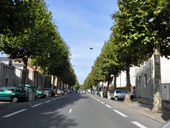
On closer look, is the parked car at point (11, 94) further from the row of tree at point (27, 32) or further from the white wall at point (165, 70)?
the white wall at point (165, 70)

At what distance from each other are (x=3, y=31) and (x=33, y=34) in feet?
29.9

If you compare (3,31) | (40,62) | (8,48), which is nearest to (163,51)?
(3,31)

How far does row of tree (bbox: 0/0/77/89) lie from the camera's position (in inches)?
388

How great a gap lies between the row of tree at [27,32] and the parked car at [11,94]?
272 cm

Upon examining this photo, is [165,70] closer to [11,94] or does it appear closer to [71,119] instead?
[11,94]

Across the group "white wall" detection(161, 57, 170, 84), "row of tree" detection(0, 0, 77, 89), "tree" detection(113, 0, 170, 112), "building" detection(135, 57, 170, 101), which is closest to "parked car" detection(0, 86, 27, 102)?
"row of tree" detection(0, 0, 77, 89)

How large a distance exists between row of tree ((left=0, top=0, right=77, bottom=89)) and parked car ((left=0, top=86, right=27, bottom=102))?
107 inches

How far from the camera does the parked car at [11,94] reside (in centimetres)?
1884

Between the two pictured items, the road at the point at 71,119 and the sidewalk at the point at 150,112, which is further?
the sidewalk at the point at 150,112

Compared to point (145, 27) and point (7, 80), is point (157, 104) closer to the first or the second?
point (145, 27)

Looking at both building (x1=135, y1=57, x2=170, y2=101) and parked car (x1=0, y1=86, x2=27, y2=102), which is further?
building (x1=135, y1=57, x2=170, y2=101)

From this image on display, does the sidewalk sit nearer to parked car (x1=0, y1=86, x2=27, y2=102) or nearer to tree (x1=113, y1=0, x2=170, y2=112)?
tree (x1=113, y1=0, x2=170, y2=112)

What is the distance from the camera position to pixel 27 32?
1900cm

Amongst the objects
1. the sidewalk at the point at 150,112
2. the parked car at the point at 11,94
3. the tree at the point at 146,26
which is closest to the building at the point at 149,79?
the sidewalk at the point at 150,112
